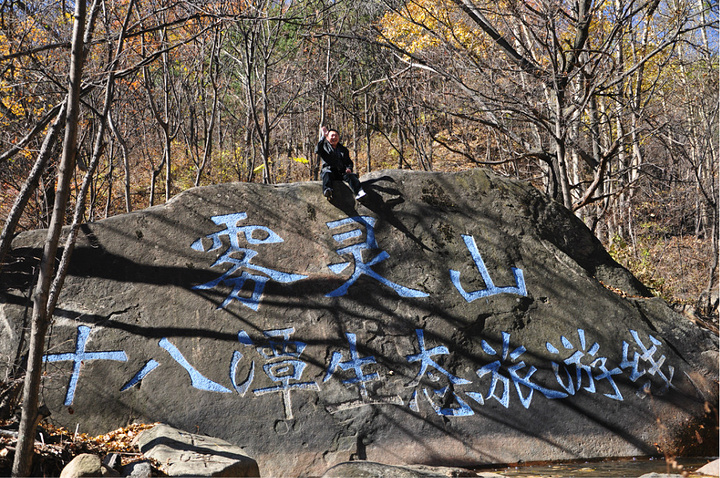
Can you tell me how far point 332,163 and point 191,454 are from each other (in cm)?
341

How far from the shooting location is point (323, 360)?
18.7 feet

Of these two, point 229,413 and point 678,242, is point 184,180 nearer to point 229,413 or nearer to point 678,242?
point 229,413

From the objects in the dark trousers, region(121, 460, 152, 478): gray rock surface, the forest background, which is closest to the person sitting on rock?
the dark trousers

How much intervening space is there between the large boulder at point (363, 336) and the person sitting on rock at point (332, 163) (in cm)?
18

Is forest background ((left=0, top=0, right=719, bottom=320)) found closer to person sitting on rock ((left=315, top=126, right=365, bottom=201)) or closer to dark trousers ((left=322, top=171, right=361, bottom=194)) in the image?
person sitting on rock ((left=315, top=126, right=365, bottom=201))

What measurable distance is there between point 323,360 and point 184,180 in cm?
1078

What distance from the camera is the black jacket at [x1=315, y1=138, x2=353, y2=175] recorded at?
6.32 m

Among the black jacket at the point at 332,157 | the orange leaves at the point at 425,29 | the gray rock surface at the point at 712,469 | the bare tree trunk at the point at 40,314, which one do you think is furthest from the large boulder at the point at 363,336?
the orange leaves at the point at 425,29

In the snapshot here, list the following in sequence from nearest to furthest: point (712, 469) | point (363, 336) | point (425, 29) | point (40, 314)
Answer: point (40, 314), point (712, 469), point (363, 336), point (425, 29)

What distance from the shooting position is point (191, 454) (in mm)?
4285

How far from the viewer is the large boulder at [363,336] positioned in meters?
5.39

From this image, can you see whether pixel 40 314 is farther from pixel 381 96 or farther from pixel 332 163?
pixel 381 96

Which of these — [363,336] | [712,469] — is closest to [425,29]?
[363,336]

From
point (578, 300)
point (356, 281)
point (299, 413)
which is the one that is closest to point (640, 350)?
point (578, 300)
